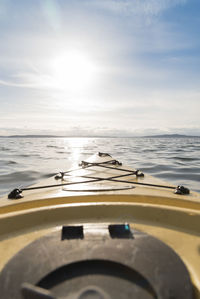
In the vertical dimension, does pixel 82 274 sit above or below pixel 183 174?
above

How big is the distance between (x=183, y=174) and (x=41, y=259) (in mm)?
7223

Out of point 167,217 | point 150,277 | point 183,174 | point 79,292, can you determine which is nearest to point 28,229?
point 79,292

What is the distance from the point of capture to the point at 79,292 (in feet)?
2.39

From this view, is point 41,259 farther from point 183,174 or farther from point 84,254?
point 183,174

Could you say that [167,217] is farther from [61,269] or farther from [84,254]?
[61,269]

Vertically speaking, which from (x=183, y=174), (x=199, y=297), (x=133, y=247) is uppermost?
(x=133, y=247)

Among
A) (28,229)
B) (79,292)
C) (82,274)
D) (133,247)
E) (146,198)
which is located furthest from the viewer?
(146,198)

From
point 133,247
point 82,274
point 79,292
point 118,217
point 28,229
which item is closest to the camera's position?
point 79,292

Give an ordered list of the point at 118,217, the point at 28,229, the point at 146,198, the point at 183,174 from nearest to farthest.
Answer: the point at 28,229 → the point at 118,217 → the point at 146,198 → the point at 183,174

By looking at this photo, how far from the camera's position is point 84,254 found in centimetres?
92

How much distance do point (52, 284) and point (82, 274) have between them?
0.13 meters

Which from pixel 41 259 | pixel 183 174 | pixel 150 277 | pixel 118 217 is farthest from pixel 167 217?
pixel 183 174

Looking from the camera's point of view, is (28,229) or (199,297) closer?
(199,297)

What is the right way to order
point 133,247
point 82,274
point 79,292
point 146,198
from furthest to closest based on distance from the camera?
point 146,198 < point 133,247 < point 82,274 < point 79,292
